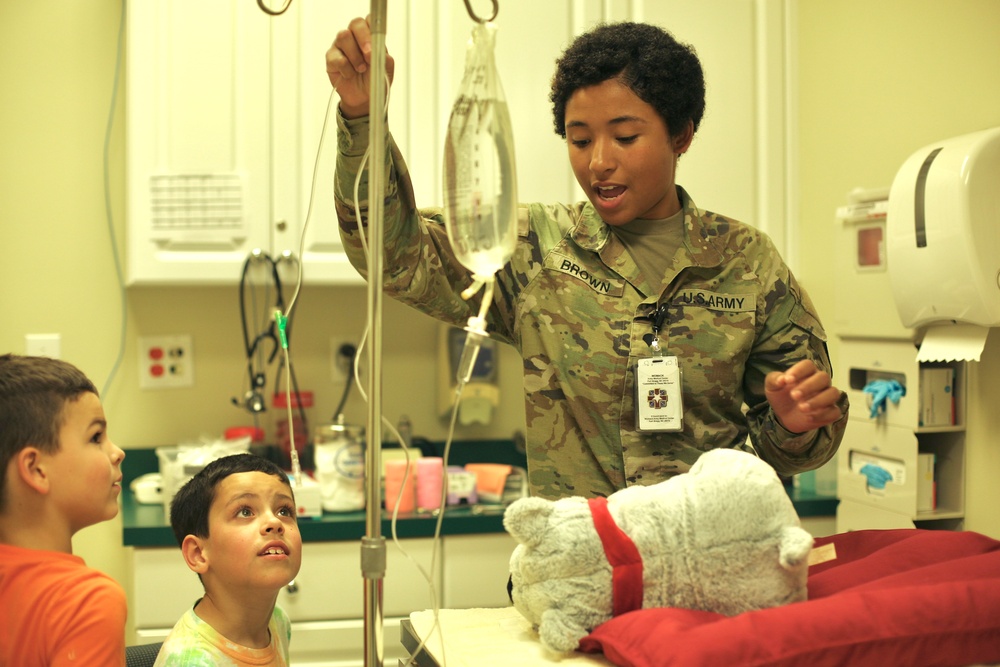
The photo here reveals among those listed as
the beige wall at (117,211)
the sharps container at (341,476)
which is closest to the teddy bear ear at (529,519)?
the sharps container at (341,476)

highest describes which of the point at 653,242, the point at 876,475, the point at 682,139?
the point at 682,139

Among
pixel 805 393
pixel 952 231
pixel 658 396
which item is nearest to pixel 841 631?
pixel 805 393

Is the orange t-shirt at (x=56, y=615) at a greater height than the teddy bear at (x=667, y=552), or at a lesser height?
lesser

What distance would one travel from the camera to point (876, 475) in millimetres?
2074

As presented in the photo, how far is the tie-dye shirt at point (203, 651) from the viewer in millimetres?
1191

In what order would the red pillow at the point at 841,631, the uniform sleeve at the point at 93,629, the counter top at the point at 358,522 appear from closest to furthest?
the red pillow at the point at 841,631
the uniform sleeve at the point at 93,629
the counter top at the point at 358,522

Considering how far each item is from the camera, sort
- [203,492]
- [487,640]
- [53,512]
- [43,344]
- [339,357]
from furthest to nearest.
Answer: [339,357] < [43,344] < [203,492] < [53,512] < [487,640]

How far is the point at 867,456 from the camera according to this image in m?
2.12

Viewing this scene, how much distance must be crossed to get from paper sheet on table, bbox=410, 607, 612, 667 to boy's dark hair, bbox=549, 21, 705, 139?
71 cm

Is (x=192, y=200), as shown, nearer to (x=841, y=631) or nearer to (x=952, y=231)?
(x=952, y=231)

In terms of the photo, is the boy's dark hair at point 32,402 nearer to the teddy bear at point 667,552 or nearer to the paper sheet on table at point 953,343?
the teddy bear at point 667,552

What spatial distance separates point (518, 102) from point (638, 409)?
132cm

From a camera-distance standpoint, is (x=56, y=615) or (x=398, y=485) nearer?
(x=56, y=615)

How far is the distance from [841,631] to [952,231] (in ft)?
3.63
